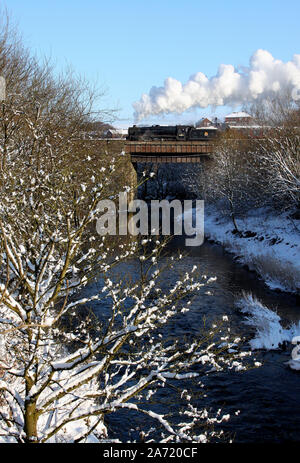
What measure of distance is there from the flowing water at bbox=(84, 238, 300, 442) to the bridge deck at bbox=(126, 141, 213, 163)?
26.7 m

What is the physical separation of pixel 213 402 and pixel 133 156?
3680cm

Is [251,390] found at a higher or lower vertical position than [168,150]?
lower

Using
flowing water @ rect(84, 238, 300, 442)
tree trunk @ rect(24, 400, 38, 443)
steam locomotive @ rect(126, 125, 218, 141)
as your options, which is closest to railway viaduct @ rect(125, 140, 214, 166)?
steam locomotive @ rect(126, 125, 218, 141)

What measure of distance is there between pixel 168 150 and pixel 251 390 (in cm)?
3496

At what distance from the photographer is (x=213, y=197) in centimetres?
Answer: 4062

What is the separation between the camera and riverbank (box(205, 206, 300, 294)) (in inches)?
843

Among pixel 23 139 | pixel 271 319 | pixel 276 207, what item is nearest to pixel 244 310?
pixel 271 319

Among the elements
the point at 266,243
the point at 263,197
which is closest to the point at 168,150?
the point at 263,197

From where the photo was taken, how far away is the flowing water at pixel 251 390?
391 inches

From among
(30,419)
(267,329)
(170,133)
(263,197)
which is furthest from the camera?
(170,133)

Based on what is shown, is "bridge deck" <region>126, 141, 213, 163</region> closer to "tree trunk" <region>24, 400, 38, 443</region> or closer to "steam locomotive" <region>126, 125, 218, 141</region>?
"steam locomotive" <region>126, 125, 218, 141</region>

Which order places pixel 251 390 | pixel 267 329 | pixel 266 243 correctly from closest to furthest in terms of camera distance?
pixel 251 390 < pixel 267 329 < pixel 266 243

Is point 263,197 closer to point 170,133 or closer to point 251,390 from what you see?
point 170,133

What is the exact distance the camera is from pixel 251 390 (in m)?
11.7
